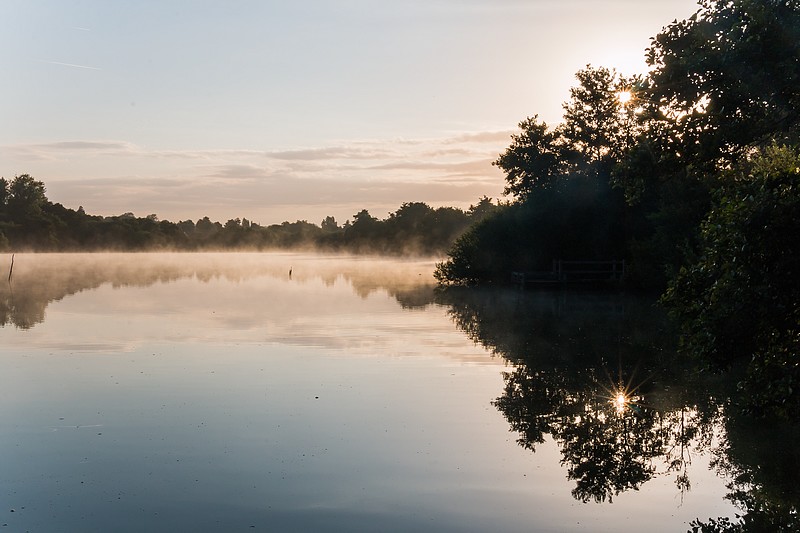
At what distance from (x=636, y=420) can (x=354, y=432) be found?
19.1 feet

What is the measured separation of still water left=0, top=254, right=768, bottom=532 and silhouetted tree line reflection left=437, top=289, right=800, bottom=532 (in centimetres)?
8

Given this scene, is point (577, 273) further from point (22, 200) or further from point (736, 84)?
point (22, 200)

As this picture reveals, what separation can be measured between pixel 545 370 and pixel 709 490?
11.5 m

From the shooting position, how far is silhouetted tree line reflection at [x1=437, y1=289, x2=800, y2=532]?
13.5 meters

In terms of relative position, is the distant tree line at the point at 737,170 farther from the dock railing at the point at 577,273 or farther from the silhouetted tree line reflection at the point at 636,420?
the dock railing at the point at 577,273

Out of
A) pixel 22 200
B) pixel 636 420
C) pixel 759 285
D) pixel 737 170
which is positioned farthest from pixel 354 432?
pixel 22 200

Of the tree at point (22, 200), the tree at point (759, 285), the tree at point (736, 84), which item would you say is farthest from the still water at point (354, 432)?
the tree at point (22, 200)

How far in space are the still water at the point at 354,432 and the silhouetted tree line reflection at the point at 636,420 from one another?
0.08 meters

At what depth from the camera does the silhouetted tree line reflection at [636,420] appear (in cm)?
1348

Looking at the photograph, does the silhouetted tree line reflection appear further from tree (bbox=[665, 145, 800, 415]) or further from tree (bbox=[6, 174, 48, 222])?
tree (bbox=[6, 174, 48, 222])

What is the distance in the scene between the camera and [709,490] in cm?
1341

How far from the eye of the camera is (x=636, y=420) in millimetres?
18359

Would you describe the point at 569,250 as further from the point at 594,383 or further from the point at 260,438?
the point at 260,438

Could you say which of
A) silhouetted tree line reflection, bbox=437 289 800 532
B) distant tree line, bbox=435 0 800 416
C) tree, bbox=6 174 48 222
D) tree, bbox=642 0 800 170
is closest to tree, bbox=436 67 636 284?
distant tree line, bbox=435 0 800 416
